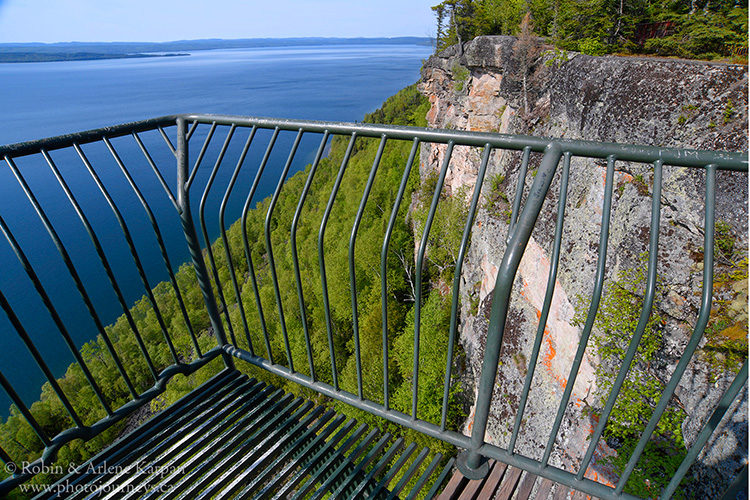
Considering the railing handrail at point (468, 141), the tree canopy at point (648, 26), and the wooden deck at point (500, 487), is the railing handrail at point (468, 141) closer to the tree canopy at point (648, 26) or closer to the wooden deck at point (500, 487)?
the wooden deck at point (500, 487)

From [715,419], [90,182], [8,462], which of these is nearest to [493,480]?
[715,419]

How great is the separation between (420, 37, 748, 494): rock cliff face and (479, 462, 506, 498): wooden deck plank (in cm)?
151

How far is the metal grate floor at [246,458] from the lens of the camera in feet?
6.93

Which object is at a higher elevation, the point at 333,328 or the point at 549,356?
A: the point at 549,356

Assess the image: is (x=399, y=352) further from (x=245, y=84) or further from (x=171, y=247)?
(x=245, y=84)

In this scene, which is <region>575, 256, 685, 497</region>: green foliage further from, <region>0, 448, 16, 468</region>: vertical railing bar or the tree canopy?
<region>0, 448, 16, 468</region>: vertical railing bar

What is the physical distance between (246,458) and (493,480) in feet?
4.49

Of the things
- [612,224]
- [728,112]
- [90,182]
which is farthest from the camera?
[90,182]

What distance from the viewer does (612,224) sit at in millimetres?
6688

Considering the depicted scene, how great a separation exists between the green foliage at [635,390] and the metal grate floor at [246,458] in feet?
12.6

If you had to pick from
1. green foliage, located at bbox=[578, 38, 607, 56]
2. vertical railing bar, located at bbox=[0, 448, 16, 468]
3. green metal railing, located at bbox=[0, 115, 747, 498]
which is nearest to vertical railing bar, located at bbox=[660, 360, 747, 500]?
green metal railing, located at bbox=[0, 115, 747, 498]

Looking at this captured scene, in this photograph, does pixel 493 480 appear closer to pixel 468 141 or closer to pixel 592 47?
pixel 468 141

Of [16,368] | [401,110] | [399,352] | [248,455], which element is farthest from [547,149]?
[401,110]

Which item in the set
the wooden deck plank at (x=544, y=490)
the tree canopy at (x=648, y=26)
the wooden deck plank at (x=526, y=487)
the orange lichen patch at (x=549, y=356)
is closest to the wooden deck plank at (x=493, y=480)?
the wooden deck plank at (x=526, y=487)
